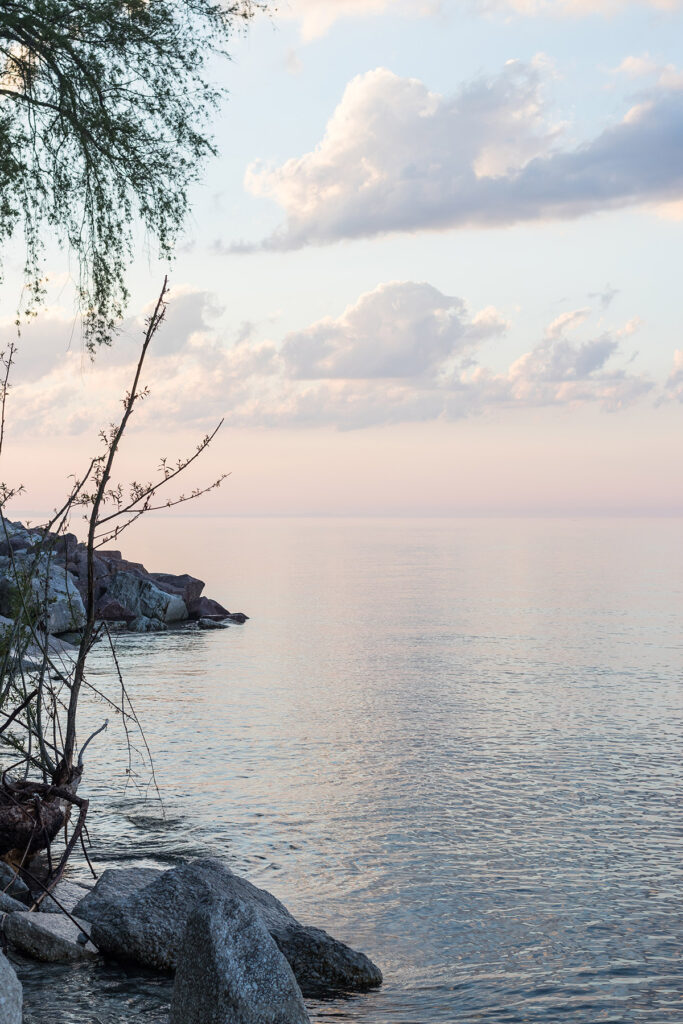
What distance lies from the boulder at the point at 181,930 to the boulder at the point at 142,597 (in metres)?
30.3

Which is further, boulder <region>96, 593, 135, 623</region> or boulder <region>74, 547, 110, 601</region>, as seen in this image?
boulder <region>74, 547, 110, 601</region>

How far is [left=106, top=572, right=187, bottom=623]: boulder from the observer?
130ft

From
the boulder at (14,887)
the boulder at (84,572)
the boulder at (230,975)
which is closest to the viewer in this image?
the boulder at (230,975)

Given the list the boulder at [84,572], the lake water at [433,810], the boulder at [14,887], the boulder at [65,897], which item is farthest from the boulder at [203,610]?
the boulder at [14,887]

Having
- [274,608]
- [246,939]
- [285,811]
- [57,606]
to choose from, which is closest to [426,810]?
[285,811]

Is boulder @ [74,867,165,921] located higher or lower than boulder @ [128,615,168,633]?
lower

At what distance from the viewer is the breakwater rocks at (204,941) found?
7.11 meters

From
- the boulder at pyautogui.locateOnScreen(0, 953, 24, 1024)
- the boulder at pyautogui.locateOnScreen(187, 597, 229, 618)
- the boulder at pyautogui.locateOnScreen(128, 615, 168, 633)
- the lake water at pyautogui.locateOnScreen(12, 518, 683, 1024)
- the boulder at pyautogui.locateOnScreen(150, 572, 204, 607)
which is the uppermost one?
the boulder at pyautogui.locateOnScreen(150, 572, 204, 607)

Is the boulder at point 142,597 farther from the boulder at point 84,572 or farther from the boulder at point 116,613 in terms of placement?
the boulder at point 116,613

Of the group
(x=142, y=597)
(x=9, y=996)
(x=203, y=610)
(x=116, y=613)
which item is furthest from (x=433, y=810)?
(x=203, y=610)

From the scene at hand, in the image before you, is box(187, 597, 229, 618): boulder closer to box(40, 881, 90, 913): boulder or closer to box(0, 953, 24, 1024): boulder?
box(40, 881, 90, 913): boulder

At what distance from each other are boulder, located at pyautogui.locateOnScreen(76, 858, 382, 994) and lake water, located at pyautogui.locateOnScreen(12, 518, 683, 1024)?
0.76ft

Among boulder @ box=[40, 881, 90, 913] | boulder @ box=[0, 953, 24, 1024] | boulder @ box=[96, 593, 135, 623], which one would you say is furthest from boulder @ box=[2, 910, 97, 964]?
boulder @ box=[96, 593, 135, 623]

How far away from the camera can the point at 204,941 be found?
718 cm
